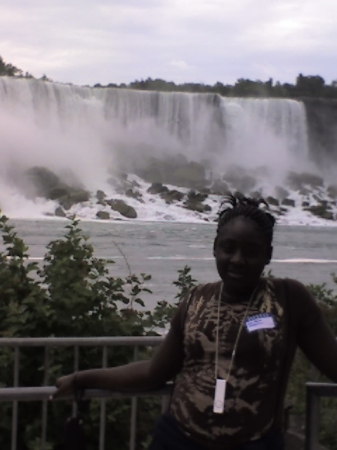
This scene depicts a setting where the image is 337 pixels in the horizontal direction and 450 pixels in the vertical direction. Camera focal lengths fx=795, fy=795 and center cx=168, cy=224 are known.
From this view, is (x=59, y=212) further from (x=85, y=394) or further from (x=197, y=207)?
(x=85, y=394)

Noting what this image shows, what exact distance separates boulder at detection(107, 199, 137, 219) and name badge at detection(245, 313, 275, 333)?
169 ft

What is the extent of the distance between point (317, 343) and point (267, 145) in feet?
223

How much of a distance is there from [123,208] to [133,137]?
10892mm

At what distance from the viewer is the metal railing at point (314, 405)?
2510 mm

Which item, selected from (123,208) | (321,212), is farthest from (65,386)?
(321,212)

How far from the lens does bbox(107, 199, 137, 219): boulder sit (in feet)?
177

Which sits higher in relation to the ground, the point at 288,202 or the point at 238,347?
the point at 238,347

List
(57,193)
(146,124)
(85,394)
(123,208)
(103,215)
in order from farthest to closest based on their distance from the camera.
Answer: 1. (146,124)
2. (57,193)
3. (123,208)
4. (103,215)
5. (85,394)

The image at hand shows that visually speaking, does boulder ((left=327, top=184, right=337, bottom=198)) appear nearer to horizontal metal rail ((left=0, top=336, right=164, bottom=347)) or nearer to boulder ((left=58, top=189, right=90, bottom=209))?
boulder ((left=58, top=189, right=90, bottom=209))

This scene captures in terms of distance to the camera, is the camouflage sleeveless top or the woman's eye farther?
the woman's eye

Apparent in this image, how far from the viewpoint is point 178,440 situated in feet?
6.91

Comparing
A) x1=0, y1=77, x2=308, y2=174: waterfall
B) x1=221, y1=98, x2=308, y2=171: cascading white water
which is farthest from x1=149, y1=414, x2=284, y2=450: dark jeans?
x1=221, y1=98, x2=308, y2=171: cascading white water

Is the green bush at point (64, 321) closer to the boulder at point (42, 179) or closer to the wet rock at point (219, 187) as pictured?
the boulder at point (42, 179)

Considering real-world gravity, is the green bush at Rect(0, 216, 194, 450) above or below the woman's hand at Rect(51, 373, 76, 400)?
below
